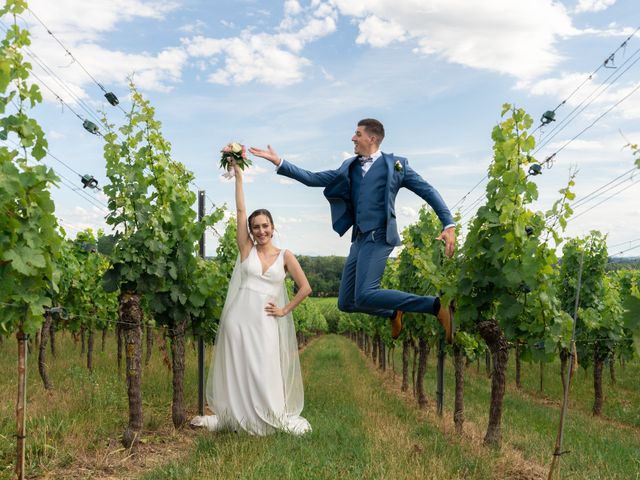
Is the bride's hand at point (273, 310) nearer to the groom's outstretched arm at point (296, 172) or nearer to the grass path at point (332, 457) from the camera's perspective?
the grass path at point (332, 457)

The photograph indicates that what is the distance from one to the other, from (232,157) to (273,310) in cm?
172

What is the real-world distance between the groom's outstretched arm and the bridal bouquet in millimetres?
641

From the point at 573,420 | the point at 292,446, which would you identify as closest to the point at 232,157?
the point at 292,446

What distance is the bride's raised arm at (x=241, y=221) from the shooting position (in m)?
6.18

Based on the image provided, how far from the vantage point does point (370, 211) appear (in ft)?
17.5

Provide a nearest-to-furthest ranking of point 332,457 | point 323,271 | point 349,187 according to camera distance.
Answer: point 332,457 < point 349,187 < point 323,271

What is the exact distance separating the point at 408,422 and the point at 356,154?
449 centimetres

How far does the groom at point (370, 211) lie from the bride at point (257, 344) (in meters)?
1.00

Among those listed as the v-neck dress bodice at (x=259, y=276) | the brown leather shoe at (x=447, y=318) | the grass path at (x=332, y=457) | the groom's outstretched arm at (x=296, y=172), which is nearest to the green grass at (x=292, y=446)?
the grass path at (x=332, y=457)

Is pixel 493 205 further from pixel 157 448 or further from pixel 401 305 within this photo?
pixel 157 448

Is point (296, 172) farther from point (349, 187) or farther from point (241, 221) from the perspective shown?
point (241, 221)

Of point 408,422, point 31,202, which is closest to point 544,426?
point 408,422

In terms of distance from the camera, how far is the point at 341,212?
564 cm

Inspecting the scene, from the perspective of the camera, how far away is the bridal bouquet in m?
6.09
